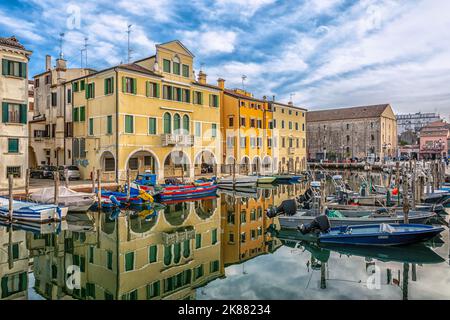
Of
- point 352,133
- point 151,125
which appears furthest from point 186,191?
point 352,133

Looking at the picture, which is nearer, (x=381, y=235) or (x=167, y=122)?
(x=381, y=235)

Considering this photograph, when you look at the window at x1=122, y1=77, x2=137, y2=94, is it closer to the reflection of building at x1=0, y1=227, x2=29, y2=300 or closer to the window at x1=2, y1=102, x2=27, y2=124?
the window at x1=2, y1=102, x2=27, y2=124

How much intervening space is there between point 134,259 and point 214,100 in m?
25.0

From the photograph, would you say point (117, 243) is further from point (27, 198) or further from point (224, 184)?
point (224, 184)

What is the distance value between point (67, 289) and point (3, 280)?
2357mm

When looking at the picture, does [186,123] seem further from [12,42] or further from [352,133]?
[352,133]

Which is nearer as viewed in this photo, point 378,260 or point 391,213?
point 378,260

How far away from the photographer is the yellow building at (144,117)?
2723 centimetres

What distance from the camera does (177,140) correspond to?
30.4 meters

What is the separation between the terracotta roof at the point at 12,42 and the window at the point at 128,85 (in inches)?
280

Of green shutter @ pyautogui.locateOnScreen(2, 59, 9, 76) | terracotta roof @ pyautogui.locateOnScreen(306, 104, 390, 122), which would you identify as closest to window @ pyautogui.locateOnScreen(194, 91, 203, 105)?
green shutter @ pyautogui.locateOnScreen(2, 59, 9, 76)

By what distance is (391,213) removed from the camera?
55.1 feet

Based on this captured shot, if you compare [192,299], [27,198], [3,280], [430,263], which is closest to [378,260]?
[430,263]

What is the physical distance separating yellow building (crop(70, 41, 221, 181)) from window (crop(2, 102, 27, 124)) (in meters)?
5.65
